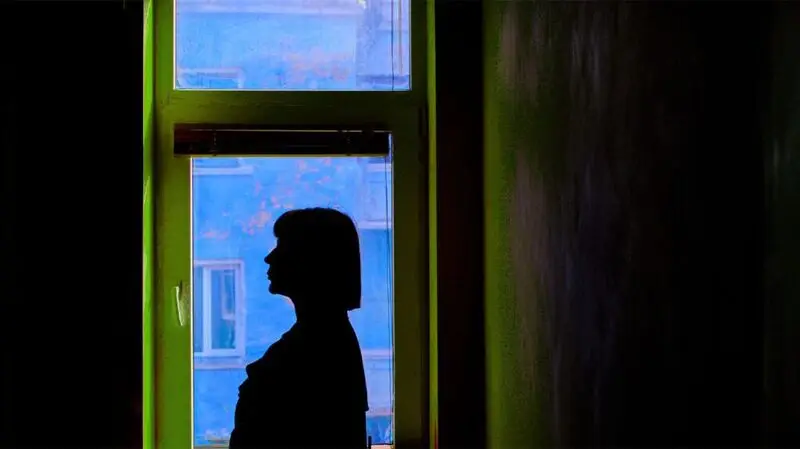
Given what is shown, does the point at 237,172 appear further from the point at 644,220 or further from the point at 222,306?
the point at 644,220

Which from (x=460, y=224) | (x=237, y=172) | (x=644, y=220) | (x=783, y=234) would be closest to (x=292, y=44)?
(x=237, y=172)

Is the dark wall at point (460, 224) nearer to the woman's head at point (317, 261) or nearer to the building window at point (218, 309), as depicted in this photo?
the woman's head at point (317, 261)

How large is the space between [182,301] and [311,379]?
2.28 ft

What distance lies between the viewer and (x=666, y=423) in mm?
816

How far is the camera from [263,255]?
197 cm

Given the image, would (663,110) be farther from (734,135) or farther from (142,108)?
(142,108)

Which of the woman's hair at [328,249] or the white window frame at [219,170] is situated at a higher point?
the white window frame at [219,170]

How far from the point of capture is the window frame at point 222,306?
6.40ft

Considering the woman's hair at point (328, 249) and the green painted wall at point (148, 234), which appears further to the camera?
the green painted wall at point (148, 234)

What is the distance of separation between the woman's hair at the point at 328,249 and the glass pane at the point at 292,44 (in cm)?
54

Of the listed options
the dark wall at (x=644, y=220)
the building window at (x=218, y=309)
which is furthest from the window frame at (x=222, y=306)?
the dark wall at (x=644, y=220)
